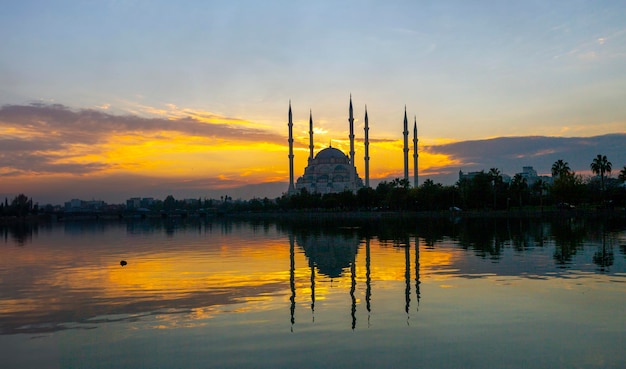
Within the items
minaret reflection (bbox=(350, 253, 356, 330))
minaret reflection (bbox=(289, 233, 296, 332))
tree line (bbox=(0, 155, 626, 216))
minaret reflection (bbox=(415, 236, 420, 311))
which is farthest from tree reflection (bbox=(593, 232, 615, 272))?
tree line (bbox=(0, 155, 626, 216))

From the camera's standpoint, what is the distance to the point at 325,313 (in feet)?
57.6

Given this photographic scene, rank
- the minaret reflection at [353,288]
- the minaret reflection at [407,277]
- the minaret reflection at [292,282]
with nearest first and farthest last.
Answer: the minaret reflection at [353,288] → the minaret reflection at [292,282] → the minaret reflection at [407,277]

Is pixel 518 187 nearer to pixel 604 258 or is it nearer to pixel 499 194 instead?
pixel 499 194

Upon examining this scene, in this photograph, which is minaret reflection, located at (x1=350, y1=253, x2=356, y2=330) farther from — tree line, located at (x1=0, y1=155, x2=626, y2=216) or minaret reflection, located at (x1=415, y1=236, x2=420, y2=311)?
tree line, located at (x1=0, y1=155, x2=626, y2=216)

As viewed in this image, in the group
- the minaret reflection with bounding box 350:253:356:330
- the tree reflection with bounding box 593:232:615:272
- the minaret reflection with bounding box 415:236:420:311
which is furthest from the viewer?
the tree reflection with bounding box 593:232:615:272

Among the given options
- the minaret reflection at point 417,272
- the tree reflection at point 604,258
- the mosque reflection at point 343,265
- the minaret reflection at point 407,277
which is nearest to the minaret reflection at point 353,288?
the mosque reflection at point 343,265

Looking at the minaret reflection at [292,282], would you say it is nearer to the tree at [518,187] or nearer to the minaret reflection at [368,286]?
the minaret reflection at [368,286]

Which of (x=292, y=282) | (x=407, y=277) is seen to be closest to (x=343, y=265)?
(x=407, y=277)

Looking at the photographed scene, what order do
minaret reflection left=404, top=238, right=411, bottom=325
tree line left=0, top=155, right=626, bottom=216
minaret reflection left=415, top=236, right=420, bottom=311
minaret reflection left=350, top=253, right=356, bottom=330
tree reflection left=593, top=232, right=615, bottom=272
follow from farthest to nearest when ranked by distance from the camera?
tree line left=0, top=155, right=626, bottom=216 < tree reflection left=593, top=232, right=615, bottom=272 < minaret reflection left=415, top=236, right=420, bottom=311 < minaret reflection left=404, top=238, right=411, bottom=325 < minaret reflection left=350, top=253, right=356, bottom=330

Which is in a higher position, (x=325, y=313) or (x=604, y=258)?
(x=604, y=258)

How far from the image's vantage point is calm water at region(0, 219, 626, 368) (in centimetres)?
1315

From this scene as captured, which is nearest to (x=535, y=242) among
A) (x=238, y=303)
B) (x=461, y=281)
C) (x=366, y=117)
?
(x=461, y=281)

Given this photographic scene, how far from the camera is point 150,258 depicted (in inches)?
1426

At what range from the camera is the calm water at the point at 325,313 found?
43.1 ft
